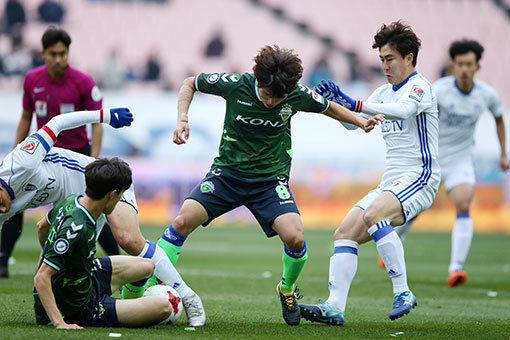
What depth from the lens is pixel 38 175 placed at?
17.6 feet

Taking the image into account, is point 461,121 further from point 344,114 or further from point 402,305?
point 402,305

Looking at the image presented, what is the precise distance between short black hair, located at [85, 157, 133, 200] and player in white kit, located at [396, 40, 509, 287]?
17.5 ft

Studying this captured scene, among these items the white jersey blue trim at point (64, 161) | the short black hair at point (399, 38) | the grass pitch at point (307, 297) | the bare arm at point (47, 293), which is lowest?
the grass pitch at point (307, 297)

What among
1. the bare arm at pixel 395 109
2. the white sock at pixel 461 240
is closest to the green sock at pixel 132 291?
the bare arm at pixel 395 109

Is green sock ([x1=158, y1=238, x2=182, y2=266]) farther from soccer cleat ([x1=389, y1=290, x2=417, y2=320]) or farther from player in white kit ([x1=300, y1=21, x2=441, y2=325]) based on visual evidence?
soccer cleat ([x1=389, y1=290, x2=417, y2=320])

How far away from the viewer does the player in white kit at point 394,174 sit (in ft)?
18.2

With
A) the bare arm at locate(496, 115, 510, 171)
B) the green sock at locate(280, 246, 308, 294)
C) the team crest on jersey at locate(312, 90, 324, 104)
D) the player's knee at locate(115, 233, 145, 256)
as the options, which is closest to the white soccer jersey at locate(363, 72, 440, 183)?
the team crest on jersey at locate(312, 90, 324, 104)

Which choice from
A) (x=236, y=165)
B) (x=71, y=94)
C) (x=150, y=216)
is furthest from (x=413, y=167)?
(x=150, y=216)

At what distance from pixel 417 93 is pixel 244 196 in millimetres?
1539

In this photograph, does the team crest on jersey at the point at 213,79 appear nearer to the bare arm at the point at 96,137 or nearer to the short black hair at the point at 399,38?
the short black hair at the point at 399,38

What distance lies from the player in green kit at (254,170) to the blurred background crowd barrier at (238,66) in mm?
14355

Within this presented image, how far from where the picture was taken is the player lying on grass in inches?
178

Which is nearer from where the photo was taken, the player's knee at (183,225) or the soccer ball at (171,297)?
the soccer ball at (171,297)

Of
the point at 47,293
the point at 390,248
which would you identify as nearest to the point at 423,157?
the point at 390,248
